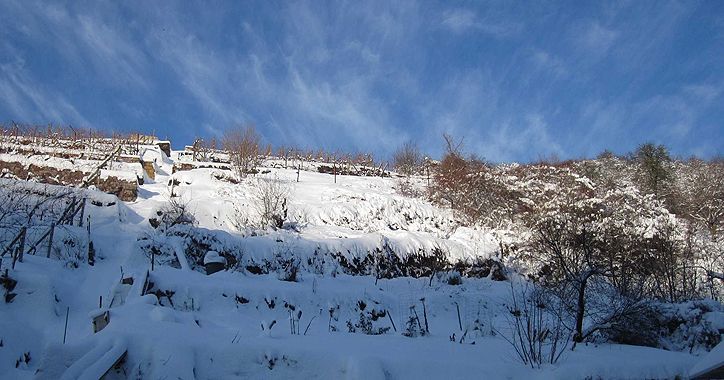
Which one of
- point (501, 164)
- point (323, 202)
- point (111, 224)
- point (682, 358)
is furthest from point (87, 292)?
point (501, 164)

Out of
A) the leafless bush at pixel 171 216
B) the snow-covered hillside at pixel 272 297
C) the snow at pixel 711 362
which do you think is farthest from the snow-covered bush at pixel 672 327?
the leafless bush at pixel 171 216

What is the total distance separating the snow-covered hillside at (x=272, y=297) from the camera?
13.3ft

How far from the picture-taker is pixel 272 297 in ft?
34.8

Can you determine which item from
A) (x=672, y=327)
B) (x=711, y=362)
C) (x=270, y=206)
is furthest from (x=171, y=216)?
(x=711, y=362)

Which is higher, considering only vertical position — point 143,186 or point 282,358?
point 143,186

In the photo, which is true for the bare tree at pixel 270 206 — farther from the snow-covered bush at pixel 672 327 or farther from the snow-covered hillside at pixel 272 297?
the snow-covered bush at pixel 672 327

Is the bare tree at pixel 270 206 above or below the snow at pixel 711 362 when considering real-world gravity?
above

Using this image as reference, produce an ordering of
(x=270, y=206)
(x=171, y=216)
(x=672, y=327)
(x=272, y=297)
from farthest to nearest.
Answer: (x=270, y=206) < (x=171, y=216) < (x=272, y=297) < (x=672, y=327)

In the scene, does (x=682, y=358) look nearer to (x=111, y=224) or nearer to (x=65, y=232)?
(x=65, y=232)

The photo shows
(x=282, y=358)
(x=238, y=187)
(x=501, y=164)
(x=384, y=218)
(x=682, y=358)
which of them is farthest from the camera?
(x=501, y=164)

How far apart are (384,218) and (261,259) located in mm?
8750

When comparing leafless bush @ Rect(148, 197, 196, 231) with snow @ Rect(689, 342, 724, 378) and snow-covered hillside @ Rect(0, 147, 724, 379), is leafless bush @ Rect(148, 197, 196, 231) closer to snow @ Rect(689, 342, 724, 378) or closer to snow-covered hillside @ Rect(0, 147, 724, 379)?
snow-covered hillside @ Rect(0, 147, 724, 379)

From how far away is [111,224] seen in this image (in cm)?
1527

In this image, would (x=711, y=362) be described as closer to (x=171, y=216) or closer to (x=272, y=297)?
(x=272, y=297)
